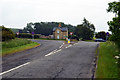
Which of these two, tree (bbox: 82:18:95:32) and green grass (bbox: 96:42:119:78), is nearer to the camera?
green grass (bbox: 96:42:119:78)

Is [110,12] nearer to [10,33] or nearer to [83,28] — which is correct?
[10,33]

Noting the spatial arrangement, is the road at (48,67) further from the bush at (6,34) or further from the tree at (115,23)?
the bush at (6,34)

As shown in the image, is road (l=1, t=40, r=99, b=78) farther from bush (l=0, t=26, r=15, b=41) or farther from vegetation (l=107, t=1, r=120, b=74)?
bush (l=0, t=26, r=15, b=41)

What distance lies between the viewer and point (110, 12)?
19.8m

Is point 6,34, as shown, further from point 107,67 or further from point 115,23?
point 107,67

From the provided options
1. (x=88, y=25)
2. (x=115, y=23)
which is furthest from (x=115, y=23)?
(x=88, y=25)

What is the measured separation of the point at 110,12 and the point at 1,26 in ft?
47.2

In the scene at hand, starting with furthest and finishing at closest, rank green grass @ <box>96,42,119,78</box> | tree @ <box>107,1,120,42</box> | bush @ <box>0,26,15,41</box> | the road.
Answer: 1. bush @ <box>0,26,15,41</box>
2. tree @ <box>107,1,120,42</box>
3. the road
4. green grass @ <box>96,42,119,78</box>

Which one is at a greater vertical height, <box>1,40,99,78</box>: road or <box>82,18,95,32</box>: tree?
<box>82,18,95,32</box>: tree

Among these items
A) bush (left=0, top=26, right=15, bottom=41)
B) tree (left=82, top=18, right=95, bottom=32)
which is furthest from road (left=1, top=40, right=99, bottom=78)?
tree (left=82, top=18, right=95, bottom=32)

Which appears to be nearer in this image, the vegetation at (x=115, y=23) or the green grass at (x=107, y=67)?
the green grass at (x=107, y=67)

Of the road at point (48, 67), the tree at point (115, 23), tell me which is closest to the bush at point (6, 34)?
the road at point (48, 67)

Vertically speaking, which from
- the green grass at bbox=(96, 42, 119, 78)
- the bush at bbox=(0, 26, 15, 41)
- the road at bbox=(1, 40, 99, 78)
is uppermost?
the bush at bbox=(0, 26, 15, 41)

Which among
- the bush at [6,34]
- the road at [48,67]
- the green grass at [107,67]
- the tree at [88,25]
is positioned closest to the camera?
the green grass at [107,67]
